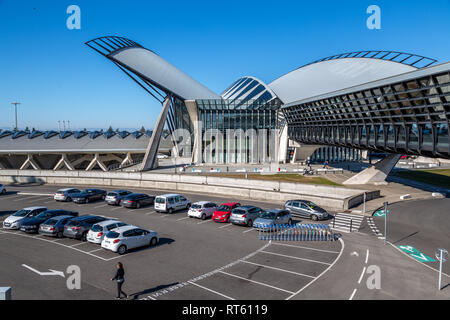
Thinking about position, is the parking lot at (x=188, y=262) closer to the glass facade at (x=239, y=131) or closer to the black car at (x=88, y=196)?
the black car at (x=88, y=196)

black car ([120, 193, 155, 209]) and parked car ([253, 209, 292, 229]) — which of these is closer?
parked car ([253, 209, 292, 229])

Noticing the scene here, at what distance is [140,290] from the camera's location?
1159cm

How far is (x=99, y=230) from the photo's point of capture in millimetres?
17234

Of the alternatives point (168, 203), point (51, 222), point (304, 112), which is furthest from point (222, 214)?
point (304, 112)

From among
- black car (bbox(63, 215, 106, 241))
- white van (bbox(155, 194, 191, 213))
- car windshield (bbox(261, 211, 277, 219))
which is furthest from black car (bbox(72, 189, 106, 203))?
car windshield (bbox(261, 211, 277, 219))

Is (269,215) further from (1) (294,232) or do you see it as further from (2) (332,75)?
(2) (332,75)

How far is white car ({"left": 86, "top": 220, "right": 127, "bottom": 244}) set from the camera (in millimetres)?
17000

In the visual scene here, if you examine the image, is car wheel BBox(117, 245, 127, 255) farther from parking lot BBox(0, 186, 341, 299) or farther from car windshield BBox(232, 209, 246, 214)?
car windshield BBox(232, 209, 246, 214)

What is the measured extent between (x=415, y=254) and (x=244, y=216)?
9.72 m

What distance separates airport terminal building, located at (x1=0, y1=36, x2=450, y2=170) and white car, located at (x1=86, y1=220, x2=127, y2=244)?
2237cm

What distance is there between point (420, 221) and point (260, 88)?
50408 mm

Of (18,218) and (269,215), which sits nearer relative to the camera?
(269,215)

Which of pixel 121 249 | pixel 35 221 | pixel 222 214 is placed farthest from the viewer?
pixel 222 214

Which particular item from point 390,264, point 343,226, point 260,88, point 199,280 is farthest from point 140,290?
point 260,88
